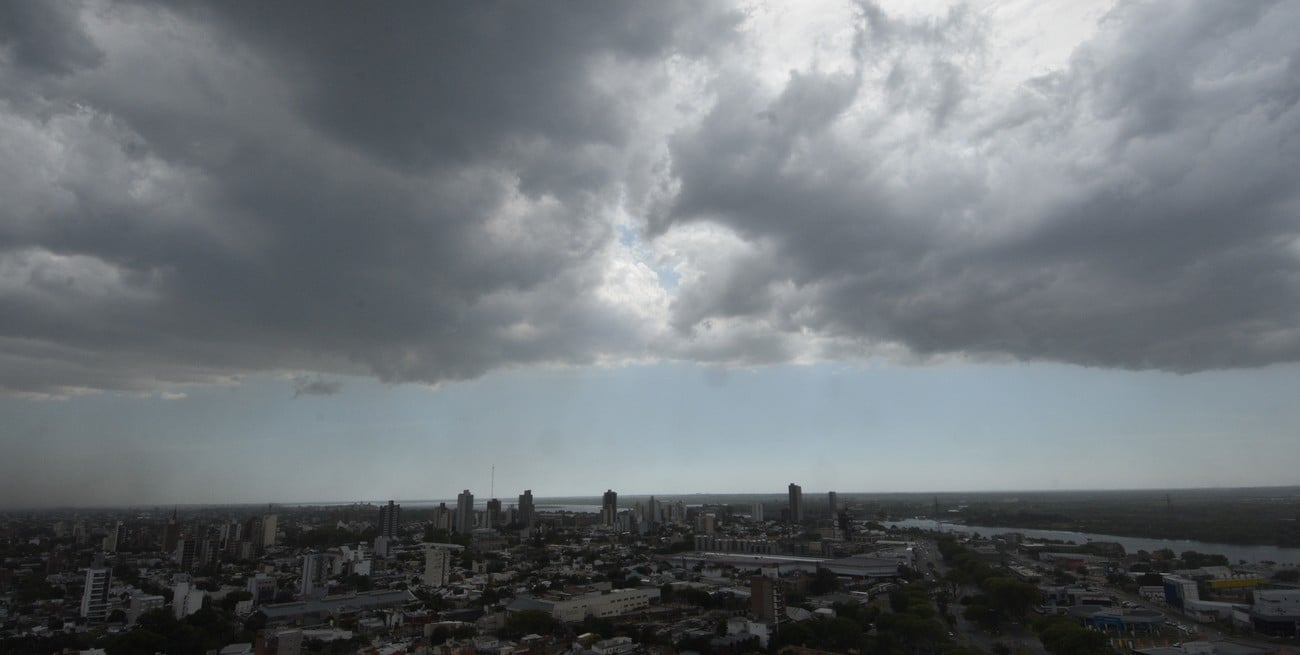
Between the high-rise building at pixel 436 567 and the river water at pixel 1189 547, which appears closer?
the high-rise building at pixel 436 567

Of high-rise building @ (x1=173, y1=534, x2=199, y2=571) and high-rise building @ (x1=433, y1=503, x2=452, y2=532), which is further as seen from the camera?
high-rise building @ (x1=433, y1=503, x2=452, y2=532)

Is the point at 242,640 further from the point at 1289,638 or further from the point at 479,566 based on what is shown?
the point at 1289,638

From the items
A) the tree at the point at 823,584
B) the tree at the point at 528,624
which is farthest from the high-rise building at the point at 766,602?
the tree at the point at 823,584

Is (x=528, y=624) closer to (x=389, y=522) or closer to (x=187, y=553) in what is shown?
(x=187, y=553)

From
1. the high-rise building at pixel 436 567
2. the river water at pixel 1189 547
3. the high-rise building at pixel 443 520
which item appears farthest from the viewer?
the high-rise building at pixel 443 520

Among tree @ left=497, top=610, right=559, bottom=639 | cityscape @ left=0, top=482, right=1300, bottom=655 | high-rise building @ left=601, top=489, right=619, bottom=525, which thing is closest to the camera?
cityscape @ left=0, top=482, right=1300, bottom=655

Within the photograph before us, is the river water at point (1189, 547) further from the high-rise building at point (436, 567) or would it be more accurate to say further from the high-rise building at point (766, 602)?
the high-rise building at point (436, 567)

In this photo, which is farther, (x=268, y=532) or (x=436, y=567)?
(x=268, y=532)

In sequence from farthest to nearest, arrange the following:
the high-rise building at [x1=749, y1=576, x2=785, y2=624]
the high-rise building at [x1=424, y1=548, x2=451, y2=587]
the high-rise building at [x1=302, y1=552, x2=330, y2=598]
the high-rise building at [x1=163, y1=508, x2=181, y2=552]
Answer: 1. the high-rise building at [x1=163, y1=508, x2=181, y2=552]
2. the high-rise building at [x1=424, y1=548, x2=451, y2=587]
3. the high-rise building at [x1=302, y1=552, x2=330, y2=598]
4. the high-rise building at [x1=749, y1=576, x2=785, y2=624]

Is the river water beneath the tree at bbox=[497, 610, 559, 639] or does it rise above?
beneath

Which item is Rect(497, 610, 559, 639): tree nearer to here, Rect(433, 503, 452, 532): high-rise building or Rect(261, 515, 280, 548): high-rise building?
Rect(261, 515, 280, 548): high-rise building

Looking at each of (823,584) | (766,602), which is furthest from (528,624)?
(823,584)

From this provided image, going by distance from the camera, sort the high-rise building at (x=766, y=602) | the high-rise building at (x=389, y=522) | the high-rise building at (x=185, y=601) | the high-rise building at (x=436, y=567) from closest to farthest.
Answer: the high-rise building at (x=766, y=602)
the high-rise building at (x=185, y=601)
the high-rise building at (x=436, y=567)
the high-rise building at (x=389, y=522)

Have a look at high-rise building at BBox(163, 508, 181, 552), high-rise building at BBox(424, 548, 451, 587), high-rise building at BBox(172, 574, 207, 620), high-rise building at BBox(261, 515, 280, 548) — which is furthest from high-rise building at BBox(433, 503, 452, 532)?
high-rise building at BBox(172, 574, 207, 620)
